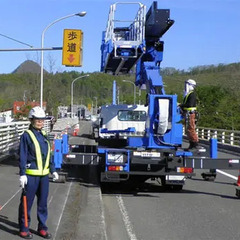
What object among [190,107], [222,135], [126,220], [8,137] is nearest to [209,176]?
[190,107]

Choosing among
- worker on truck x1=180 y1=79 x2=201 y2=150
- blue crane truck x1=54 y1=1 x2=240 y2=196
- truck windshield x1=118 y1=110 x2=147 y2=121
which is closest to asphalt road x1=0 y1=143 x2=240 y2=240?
blue crane truck x1=54 y1=1 x2=240 y2=196

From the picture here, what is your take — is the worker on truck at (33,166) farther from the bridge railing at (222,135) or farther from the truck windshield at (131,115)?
the bridge railing at (222,135)

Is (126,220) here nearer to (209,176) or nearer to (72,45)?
(209,176)

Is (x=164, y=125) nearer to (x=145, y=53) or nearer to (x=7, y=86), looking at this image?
(x=145, y=53)

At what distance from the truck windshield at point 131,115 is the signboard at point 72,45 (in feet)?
23.0

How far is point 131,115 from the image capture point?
14109mm

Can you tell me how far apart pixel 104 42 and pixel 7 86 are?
97751 millimetres

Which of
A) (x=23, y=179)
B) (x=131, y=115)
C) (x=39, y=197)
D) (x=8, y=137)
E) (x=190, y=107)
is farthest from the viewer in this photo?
(x=8, y=137)

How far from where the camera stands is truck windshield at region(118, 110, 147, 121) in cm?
1409

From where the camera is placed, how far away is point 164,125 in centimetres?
1029

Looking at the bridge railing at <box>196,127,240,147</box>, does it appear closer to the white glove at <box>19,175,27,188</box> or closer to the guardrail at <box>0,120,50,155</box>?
the guardrail at <box>0,120,50,155</box>

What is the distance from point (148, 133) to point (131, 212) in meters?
2.39

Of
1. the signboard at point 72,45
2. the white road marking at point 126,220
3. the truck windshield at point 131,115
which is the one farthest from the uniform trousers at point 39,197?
the signboard at point 72,45

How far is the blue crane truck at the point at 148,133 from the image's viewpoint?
1033 centimetres
